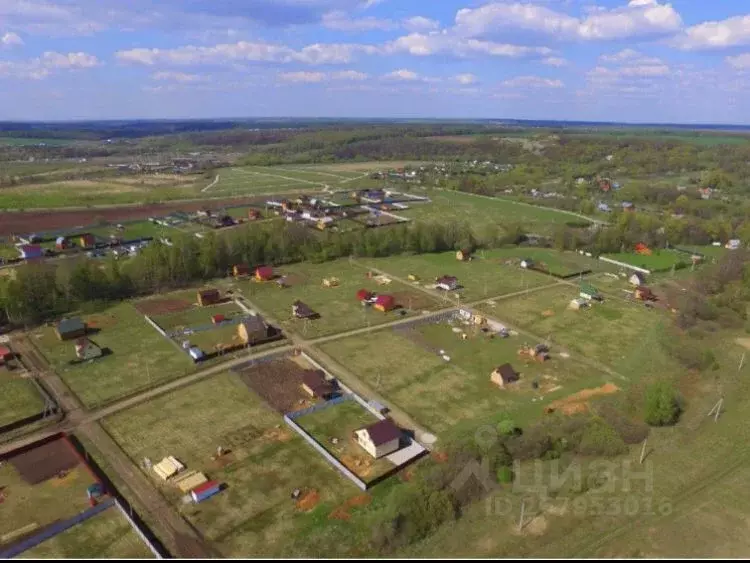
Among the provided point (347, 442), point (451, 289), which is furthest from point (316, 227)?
point (347, 442)

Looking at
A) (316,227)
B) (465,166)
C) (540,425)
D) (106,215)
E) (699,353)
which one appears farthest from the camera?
(465,166)

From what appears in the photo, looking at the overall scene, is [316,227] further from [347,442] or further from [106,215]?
[347,442]

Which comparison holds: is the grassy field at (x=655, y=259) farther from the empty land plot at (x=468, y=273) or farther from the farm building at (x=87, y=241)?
the farm building at (x=87, y=241)

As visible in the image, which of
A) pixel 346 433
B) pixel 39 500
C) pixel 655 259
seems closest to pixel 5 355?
pixel 39 500

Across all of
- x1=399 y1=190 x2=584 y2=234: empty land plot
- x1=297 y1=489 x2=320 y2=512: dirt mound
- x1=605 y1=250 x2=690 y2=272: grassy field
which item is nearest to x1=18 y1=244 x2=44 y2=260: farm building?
x1=297 y1=489 x2=320 y2=512: dirt mound

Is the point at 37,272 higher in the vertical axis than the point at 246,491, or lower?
higher
